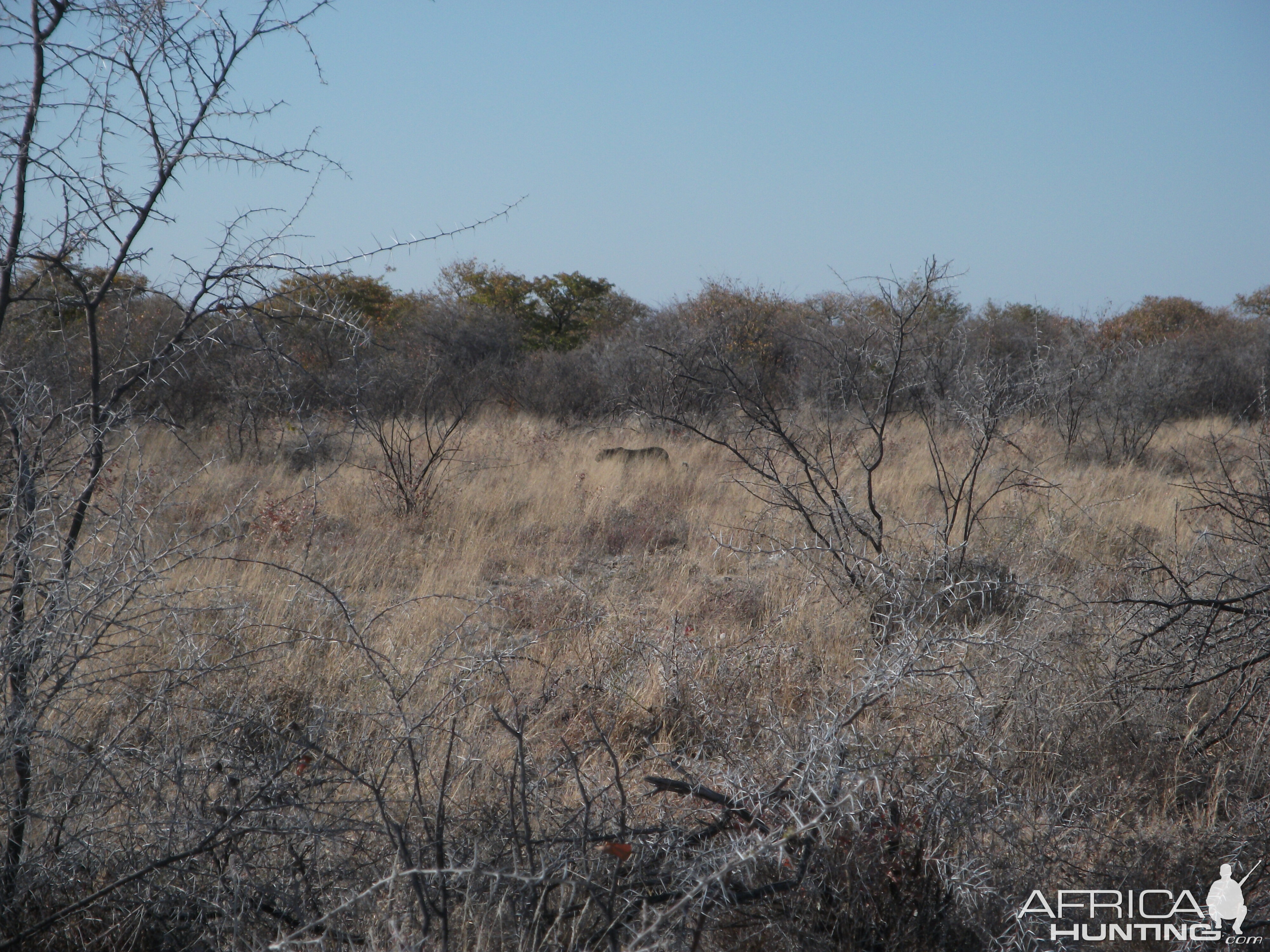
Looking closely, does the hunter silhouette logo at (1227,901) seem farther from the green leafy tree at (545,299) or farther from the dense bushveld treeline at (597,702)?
the green leafy tree at (545,299)

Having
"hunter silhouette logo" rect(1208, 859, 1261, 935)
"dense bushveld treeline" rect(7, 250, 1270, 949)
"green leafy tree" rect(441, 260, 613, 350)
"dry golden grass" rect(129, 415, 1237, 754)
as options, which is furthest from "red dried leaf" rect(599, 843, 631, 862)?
"green leafy tree" rect(441, 260, 613, 350)

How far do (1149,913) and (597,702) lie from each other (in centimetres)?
202

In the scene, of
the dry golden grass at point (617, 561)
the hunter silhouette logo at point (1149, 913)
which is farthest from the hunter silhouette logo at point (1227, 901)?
the dry golden grass at point (617, 561)

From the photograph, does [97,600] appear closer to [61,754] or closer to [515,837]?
[61,754]

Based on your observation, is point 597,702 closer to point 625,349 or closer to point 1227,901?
point 1227,901

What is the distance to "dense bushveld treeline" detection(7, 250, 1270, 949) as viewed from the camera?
79.6 inches

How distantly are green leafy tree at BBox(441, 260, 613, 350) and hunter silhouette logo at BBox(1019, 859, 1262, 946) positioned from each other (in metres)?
20.5

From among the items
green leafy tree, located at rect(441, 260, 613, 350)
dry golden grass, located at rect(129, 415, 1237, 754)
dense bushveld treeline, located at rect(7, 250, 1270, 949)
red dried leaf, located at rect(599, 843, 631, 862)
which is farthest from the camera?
green leafy tree, located at rect(441, 260, 613, 350)

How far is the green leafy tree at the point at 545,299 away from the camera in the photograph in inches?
892

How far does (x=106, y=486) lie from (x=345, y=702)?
2.79 m

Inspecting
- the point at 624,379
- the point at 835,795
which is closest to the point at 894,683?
the point at 835,795

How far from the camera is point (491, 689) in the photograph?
3543 mm

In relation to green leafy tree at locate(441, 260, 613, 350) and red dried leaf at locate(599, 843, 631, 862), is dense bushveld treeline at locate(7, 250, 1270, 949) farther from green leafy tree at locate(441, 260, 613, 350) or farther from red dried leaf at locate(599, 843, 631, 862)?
green leafy tree at locate(441, 260, 613, 350)

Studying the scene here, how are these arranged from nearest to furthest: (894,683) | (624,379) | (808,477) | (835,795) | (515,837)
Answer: (515,837)
(835,795)
(894,683)
(808,477)
(624,379)
